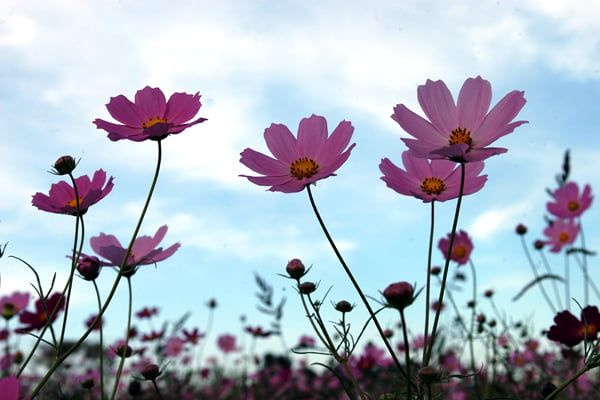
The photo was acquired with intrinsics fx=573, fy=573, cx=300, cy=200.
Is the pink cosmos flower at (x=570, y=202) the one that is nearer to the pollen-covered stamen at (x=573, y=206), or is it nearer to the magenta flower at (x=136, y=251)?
the pollen-covered stamen at (x=573, y=206)

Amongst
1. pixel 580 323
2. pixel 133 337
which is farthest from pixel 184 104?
pixel 133 337

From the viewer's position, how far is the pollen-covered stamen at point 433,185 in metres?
1.00

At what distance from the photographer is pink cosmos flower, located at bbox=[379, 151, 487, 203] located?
0.97 m

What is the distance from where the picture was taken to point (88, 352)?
5.10m

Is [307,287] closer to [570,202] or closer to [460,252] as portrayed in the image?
[460,252]

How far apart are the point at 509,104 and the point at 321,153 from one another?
310 mm

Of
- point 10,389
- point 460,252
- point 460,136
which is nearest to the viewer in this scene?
point 10,389

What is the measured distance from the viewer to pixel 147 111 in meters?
1.03

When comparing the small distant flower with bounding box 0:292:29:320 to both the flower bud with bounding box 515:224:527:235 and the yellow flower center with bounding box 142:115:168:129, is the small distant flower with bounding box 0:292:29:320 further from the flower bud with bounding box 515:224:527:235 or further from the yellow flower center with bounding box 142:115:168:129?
the flower bud with bounding box 515:224:527:235

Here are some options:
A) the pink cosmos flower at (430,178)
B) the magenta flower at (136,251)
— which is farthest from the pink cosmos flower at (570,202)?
the magenta flower at (136,251)

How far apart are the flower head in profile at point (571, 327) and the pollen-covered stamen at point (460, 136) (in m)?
0.62

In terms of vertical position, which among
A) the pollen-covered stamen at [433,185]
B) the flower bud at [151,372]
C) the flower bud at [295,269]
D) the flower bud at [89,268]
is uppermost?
the pollen-covered stamen at [433,185]

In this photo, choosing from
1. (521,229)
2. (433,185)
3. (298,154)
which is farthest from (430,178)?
(521,229)

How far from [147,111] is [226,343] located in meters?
4.36
